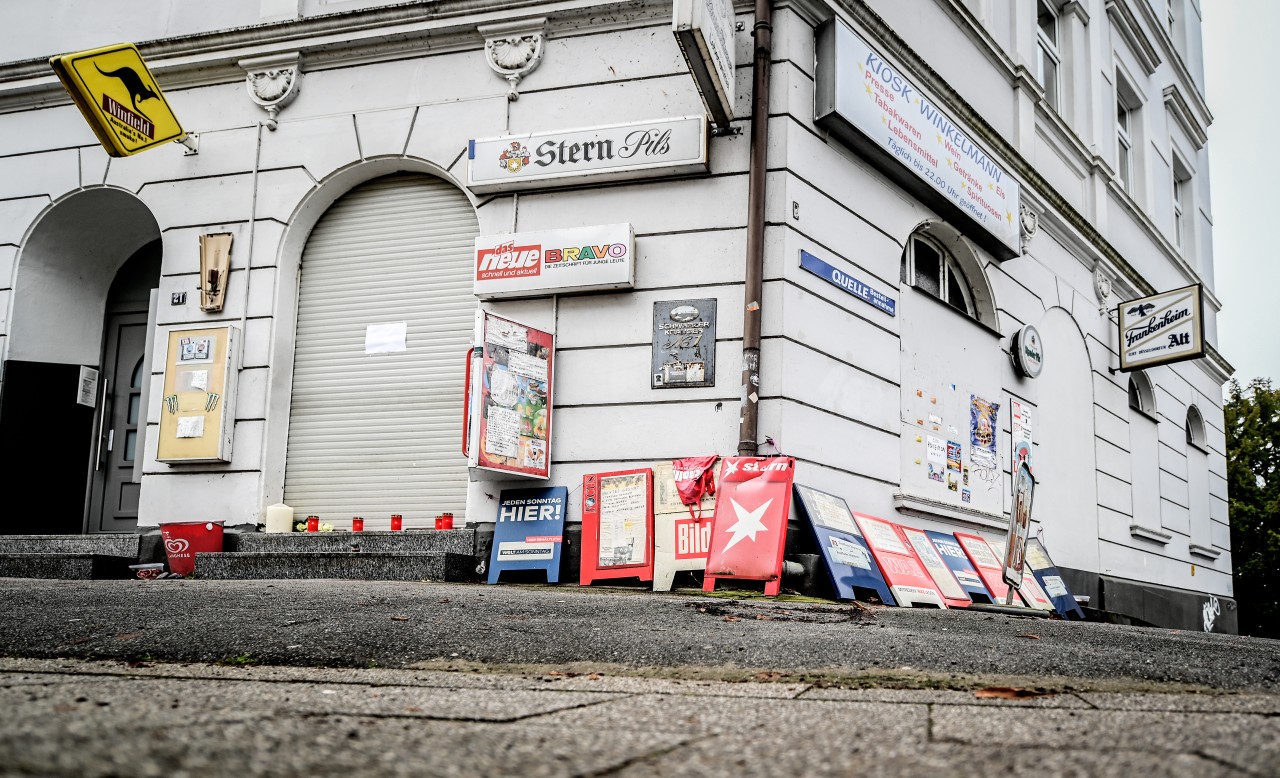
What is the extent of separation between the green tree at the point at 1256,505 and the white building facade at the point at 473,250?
16333 mm

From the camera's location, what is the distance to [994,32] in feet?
45.8

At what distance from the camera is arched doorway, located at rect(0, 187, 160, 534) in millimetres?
12266

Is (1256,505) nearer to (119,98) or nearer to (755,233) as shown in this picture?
(755,233)

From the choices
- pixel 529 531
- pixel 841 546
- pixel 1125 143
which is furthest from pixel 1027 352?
pixel 1125 143

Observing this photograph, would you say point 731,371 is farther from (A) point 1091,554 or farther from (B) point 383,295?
(A) point 1091,554

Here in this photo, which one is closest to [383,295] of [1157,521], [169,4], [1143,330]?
[169,4]

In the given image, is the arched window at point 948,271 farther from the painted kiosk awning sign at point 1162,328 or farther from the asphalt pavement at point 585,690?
the asphalt pavement at point 585,690

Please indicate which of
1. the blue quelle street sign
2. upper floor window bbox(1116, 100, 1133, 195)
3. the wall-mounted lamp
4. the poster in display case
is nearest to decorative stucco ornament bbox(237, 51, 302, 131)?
the wall-mounted lamp

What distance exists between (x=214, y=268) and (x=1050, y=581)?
355 inches

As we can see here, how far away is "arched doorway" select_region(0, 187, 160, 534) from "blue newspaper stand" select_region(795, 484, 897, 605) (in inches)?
279

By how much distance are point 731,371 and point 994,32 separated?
6.98 m

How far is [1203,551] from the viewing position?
19.6m

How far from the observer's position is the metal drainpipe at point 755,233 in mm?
9477

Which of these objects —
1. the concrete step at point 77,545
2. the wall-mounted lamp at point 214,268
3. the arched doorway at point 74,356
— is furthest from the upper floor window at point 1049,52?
the concrete step at point 77,545
